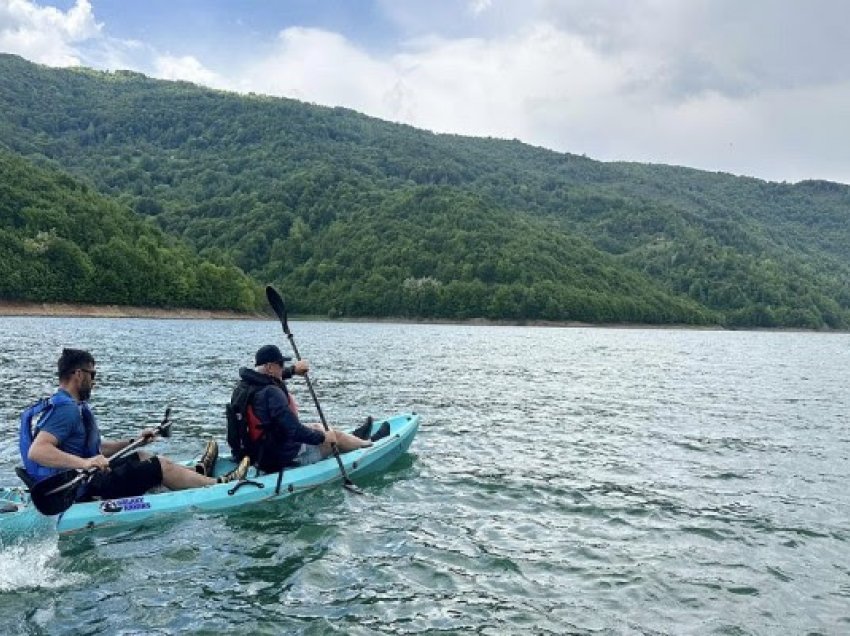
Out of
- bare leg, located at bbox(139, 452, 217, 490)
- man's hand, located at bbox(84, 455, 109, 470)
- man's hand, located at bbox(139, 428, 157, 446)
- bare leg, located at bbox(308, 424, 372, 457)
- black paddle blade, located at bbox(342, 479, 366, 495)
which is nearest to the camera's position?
man's hand, located at bbox(84, 455, 109, 470)

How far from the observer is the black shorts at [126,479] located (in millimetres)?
10438

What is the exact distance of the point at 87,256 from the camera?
98.6 metres

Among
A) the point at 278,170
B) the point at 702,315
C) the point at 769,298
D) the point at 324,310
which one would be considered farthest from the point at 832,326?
the point at 278,170

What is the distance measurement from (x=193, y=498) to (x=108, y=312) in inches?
3754

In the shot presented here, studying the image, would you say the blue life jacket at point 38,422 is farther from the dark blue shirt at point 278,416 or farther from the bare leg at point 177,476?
the dark blue shirt at point 278,416

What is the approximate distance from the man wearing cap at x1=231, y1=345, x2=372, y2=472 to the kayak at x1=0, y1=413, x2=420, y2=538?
0.32m

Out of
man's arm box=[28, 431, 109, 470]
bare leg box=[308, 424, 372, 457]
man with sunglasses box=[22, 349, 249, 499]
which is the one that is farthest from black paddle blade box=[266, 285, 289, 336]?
man's arm box=[28, 431, 109, 470]

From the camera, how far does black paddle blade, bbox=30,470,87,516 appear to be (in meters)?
9.02

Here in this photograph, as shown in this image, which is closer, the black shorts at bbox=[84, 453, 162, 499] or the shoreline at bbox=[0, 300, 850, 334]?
the black shorts at bbox=[84, 453, 162, 499]

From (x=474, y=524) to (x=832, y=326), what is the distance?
6969 inches

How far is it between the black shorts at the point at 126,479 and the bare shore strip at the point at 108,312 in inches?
3358

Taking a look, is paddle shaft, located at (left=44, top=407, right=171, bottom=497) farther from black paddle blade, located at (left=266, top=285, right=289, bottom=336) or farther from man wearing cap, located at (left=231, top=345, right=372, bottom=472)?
black paddle blade, located at (left=266, top=285, right=289, bottom=336)

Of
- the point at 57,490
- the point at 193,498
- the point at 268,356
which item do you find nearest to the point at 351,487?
the point at 193,498

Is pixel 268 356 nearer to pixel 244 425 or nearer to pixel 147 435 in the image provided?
pixel 244 425
